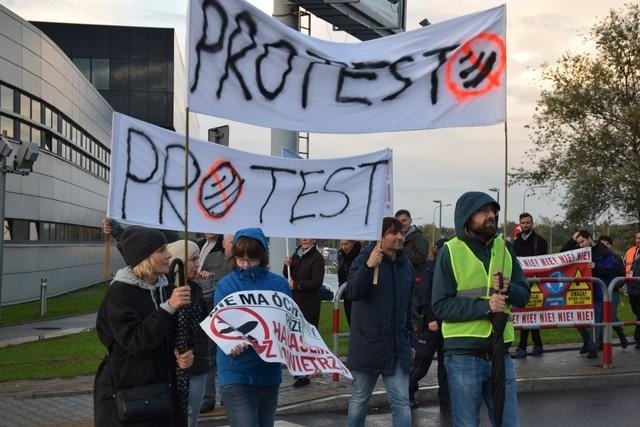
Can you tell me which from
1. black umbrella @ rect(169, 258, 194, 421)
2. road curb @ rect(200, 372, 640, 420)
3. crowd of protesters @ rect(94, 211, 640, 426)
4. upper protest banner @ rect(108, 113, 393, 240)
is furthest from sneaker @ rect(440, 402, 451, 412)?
black umbrella @ rect(169, 258, 194, 421)

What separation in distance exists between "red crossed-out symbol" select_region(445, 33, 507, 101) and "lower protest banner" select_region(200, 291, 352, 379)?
203 cm

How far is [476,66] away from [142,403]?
11.1ft

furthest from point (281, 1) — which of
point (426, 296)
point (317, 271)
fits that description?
point (426, 296)

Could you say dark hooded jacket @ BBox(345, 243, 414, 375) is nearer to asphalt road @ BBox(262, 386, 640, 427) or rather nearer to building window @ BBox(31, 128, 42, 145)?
asphalt road @ BBox(262, 386, 640, 427)

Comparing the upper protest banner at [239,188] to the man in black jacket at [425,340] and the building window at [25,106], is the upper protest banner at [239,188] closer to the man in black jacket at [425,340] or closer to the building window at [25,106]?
the man in black jacket at [425,340]

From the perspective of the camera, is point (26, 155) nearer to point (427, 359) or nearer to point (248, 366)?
point (427, 359)

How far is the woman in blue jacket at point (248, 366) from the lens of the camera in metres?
4.88

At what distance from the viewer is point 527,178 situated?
123 feet

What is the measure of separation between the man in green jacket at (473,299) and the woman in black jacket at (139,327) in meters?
1.55

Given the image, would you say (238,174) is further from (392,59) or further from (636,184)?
(636,184)

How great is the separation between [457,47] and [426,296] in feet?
10.5

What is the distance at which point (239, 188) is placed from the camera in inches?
231

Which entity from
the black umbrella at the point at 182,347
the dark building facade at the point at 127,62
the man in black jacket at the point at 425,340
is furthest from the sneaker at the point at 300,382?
the dark building facade at the point at 127,62

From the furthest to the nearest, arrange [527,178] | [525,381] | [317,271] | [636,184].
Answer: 1. [527,178]
2. [636,184]
3. [525,381]
4. [317,271]
